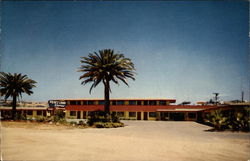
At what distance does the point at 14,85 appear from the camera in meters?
36.3

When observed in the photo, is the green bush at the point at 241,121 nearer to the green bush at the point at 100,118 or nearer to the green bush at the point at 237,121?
the green bush at the point at 237,121

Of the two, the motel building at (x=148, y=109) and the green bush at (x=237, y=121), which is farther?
the motel building at (x=148, y=109)

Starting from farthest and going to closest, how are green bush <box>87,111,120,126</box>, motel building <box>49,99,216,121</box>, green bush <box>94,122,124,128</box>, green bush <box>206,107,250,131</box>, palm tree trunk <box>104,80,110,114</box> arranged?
motel building <box>49,99,216,121</box> < palm tree trunk <box>104,80,110,114</box> < green bush <box>87,111,120,126</box> < green bush <box>94,122,124,128</box> < green bush <box>206,107,250,131</box>

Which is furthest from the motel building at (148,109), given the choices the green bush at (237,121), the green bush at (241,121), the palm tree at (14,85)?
the green bush at (241,121)

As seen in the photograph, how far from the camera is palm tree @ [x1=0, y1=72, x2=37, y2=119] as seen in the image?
116 ft

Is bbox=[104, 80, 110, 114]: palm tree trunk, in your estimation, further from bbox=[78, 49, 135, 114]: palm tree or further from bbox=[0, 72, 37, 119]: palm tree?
bbox=[0, 72, 37, 119]: palm tree

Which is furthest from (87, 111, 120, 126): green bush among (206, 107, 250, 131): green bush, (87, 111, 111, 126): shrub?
(206, 107, 250, 131): green bush

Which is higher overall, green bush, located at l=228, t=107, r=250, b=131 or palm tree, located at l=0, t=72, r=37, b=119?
palm tree, located at l=0, t=72, r=37, b=119

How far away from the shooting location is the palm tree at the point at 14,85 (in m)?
35.3

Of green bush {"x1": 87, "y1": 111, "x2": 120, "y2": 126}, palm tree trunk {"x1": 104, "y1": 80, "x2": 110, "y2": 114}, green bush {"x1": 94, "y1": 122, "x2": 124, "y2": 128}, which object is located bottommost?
green bush {"x1": 94, "y1": 122, "x2": 124, "y2": 128}

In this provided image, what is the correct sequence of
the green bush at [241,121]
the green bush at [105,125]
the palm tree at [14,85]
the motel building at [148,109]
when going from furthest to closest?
the motel building at [148,109] → the palm tree at [14,85] → the green bush at [105,125] → the green bush at [241,121]

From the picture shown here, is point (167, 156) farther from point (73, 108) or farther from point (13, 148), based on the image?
point (73, 108)

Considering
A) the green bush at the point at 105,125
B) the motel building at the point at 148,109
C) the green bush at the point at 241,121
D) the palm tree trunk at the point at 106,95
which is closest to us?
the green bush at the point at 241,121

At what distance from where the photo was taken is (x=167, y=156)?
9.55m
